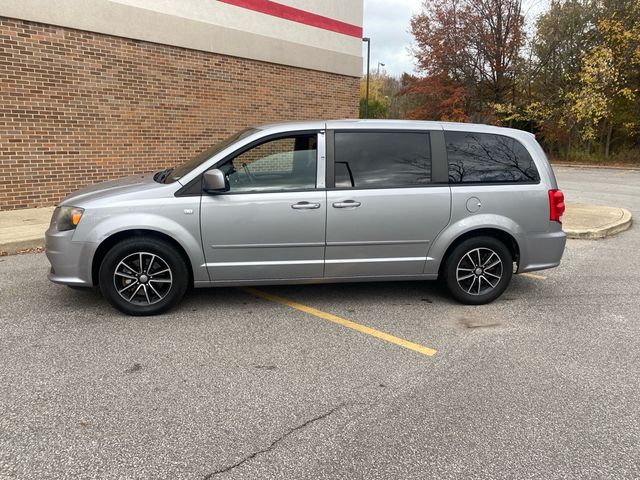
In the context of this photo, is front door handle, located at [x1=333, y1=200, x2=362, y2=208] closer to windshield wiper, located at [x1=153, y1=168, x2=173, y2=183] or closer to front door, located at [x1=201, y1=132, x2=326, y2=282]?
front door, located at [x1=201, y1=132, x2=326, y2=282]

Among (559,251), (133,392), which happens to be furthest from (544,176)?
(133,392)

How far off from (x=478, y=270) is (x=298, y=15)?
34.1ft

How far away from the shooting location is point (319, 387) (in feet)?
10.8

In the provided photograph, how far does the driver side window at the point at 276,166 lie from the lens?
4.49 m

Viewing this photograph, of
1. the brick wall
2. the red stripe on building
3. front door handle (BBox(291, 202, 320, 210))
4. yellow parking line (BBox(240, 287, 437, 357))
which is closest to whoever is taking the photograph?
yellow parking line (BBox(240, 287, 437, 357))

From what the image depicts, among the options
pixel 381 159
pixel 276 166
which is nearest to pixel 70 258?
pixel 276 166

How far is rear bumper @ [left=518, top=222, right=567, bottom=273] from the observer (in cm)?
486

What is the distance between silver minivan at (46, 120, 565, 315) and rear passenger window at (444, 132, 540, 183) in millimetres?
12

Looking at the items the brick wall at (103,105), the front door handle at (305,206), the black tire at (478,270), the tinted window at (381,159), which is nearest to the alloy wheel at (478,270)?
the black tire at (478,270)

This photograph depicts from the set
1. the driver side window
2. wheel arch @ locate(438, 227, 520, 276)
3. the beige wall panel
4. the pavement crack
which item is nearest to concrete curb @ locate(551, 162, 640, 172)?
the beige wall panel

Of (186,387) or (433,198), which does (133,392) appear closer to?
(186,387)

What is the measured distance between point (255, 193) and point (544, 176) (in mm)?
2904

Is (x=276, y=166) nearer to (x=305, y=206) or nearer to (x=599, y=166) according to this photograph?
(x=305, y=206)

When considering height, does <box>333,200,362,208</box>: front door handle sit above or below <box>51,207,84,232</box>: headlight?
above
